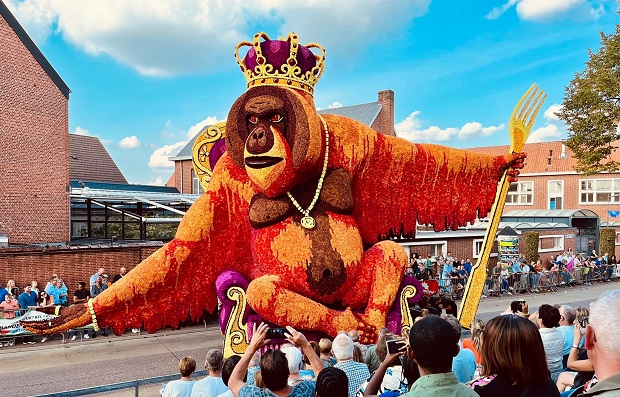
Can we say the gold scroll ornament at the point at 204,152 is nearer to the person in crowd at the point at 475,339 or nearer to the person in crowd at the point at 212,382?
the person in crowd at the point at 212,382

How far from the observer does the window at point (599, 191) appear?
2928cm

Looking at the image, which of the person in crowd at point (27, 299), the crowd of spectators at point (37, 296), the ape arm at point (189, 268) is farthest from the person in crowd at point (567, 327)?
the person in crowd at point (27, 299)

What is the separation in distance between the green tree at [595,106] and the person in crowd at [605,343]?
52.7 ft

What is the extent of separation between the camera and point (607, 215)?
29.9 m

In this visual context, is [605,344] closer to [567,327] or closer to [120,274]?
[567,327]

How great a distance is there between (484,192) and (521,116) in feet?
5.29

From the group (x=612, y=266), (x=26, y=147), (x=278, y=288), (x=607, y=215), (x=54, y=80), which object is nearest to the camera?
(x=278, y=288)

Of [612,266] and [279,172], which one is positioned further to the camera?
[612,266]

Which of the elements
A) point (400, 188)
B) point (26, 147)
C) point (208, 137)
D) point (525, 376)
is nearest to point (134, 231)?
point (26, 147)

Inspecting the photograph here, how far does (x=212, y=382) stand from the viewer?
13.4 ft

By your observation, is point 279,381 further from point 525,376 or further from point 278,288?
point 278,288

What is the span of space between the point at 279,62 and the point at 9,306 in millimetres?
8005

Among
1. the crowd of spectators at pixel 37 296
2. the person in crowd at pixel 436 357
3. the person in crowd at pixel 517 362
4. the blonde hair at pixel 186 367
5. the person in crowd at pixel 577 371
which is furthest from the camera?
the crowd of spectators at pixel 37 296

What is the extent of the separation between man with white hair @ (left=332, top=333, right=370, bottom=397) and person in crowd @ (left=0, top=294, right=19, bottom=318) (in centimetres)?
914
